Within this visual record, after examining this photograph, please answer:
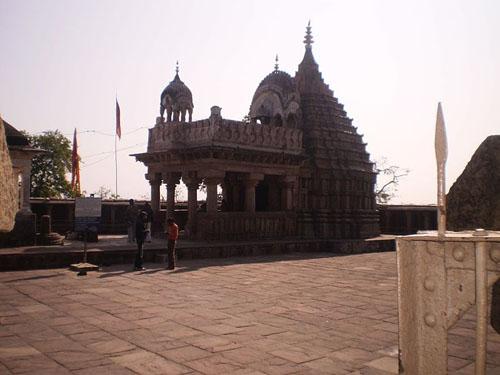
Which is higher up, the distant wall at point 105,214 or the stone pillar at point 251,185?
the stone pillar at point 251,185

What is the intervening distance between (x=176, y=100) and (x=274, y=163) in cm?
495

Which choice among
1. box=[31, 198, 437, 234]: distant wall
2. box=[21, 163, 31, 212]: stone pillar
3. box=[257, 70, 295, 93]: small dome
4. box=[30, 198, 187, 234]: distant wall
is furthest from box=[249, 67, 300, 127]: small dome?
box=[21, 163, 31, 212]: stone pillar

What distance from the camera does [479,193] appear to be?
10.4 feet

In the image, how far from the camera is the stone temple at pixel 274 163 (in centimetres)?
1705

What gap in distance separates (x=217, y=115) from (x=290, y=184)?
4874 millimetres

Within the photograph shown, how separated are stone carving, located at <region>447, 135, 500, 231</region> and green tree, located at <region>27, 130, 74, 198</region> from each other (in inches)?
1802

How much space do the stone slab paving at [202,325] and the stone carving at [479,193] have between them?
225cm

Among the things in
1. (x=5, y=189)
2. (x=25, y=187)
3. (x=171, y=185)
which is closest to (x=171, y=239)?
(x=25, y=187)

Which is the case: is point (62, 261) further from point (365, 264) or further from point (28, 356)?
point (365, 264)

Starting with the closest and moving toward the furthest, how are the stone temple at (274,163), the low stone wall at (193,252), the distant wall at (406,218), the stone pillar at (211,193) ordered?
the low stone wall at (193,252)
the stone pillar at (211,193)
the stone temple at (274,163)
the distant wall at (406,218)

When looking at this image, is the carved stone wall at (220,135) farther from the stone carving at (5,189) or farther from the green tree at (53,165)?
the green tree at (53,165)

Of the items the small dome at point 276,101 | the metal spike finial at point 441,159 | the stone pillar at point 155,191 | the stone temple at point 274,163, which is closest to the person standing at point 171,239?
the stone temple at point 274,163

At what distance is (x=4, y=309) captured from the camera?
7203 mm

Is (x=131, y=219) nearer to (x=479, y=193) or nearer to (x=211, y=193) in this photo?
(x=211, y=193)
